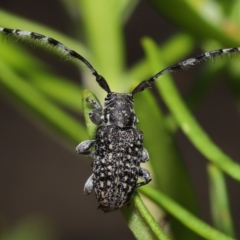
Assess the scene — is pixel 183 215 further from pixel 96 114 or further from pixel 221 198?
pixel 96 114

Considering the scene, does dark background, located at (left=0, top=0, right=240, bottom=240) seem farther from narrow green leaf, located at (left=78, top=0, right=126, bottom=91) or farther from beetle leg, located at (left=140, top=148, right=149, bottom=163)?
beetle leg, located at (left=140, top=148, right=149, bottom=163)

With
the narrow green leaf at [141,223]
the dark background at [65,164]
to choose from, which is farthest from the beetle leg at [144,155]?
the dark background at [65,164]

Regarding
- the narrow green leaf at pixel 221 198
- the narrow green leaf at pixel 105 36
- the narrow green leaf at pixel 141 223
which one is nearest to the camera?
the narrow green leaf at pixel 141 223

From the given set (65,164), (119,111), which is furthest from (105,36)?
(65,164)

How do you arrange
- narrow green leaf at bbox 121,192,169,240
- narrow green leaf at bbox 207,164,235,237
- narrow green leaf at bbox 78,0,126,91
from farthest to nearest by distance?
narrow green leaf at bbox 78,0,126,91 < narrow green leaf at bbox 207,164,235,237 < narrow green leaf at bbox 121,192,169,240

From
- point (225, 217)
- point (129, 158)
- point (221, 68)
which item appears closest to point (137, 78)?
point (221, 68)

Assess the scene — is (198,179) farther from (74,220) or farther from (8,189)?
(8,189)

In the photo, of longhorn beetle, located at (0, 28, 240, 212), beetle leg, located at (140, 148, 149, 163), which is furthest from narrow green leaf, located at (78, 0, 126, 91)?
beetle leg, located at (140, 148, 149, 163)

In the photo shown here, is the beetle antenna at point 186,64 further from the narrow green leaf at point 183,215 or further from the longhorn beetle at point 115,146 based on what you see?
the narrow green leaf at point 183,215
